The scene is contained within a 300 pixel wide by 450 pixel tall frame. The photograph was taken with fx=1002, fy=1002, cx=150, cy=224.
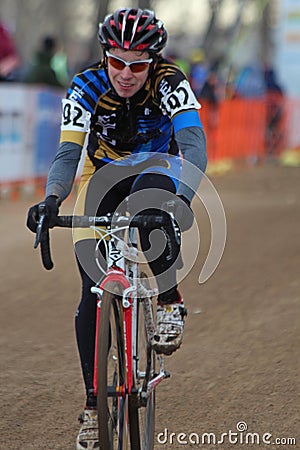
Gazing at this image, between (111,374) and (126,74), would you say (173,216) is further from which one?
(111,374)

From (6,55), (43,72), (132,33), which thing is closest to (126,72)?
(132,33)

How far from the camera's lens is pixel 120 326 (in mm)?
4062

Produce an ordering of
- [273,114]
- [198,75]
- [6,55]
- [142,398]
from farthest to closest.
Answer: [273,114] → [198,75] → [6,55] → [142,398]

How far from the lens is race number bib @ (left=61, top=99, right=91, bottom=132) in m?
4.37

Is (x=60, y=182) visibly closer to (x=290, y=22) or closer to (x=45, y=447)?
(x=45, y=447)

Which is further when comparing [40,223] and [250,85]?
[250,85]

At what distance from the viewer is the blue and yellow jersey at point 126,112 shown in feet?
14.4

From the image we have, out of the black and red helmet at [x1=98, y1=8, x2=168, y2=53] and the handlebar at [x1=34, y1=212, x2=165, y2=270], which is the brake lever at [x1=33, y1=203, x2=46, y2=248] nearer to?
the handlebar at [x1=34, y1=212, x2=165, y2=270]

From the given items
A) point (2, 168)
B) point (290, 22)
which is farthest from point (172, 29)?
point (2, 168)

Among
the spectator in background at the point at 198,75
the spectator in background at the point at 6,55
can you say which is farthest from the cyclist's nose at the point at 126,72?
the spectator in background at the point at 198,75

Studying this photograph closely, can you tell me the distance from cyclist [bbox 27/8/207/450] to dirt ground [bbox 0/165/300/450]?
75 centimetres

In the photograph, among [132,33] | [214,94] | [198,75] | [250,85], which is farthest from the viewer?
[250,85]

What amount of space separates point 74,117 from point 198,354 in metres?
2.50

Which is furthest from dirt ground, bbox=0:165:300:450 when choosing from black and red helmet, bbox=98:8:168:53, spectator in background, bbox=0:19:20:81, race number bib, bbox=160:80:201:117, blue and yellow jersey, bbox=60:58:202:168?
spectator in background, bbox=0:19:20:81
